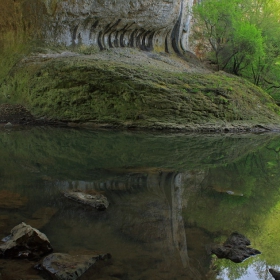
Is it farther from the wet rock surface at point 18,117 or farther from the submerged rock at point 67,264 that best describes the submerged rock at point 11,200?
the wet rock surface at point 18,117

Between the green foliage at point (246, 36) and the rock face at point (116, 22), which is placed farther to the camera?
the green foliage at point (246, 36)

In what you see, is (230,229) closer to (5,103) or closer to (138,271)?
(138,271)

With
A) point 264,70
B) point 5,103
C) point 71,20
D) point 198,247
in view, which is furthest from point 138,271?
point 264,70

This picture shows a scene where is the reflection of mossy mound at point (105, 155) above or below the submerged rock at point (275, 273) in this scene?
below

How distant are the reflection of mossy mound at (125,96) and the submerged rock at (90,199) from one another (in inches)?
316

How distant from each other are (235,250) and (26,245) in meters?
1.46

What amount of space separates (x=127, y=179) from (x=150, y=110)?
740 centimetres

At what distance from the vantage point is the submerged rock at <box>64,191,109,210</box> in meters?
3.28

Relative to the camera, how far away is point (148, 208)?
3389 millimetres

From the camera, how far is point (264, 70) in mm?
18156

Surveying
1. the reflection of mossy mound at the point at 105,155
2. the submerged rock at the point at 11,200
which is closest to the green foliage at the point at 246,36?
the reflection of mossy mound at the point at 105,155

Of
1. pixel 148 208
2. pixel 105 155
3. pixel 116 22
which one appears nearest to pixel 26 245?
pixel 148 208

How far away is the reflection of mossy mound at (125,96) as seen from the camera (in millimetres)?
11789

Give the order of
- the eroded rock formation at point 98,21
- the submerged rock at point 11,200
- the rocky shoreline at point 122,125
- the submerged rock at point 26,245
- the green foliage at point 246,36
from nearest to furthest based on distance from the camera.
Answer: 1. the submerged rock at point 26,245
2. the submerged rock at point 11,200
3. the rocky shoreline at point 122,125
4. the eroded rock formation at point 98,21
5. the green foliage at point 246,36
